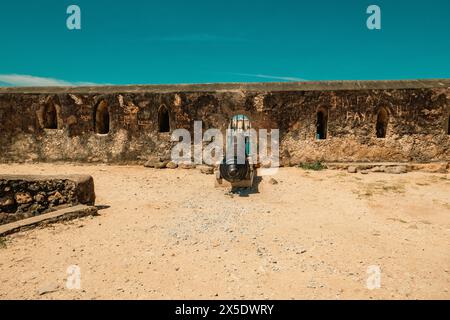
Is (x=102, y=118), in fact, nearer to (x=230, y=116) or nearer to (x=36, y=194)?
(x=230, y=116)

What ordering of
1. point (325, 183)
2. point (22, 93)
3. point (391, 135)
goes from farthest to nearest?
point (22, 93), point (391, 135), point (325, 183)

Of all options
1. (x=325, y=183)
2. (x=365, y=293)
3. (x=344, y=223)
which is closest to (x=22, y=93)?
(x=325, y=183)

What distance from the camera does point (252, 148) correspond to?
12516mm

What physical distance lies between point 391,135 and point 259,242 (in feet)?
30.9

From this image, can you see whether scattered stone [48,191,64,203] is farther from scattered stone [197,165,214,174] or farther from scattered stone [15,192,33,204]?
scattered stone [197,165,214,174]

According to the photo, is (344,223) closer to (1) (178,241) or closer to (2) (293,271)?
(2) (293,271)

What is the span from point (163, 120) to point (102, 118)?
9.39 ft

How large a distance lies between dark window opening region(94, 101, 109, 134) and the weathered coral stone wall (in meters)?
0.04

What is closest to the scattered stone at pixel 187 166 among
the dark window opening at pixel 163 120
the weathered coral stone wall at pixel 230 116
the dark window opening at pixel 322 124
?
the weathered coral stone wall at pixel 230 116

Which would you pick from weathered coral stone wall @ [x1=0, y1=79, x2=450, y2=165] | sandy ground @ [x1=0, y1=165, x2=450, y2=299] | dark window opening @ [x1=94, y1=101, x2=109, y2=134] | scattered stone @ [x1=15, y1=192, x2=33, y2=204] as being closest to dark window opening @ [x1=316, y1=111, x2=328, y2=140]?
weathered coral stone wall @ [x1=0, y1=79, x2=450, y2=165]

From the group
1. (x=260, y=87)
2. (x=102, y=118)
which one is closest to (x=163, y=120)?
(x=102, y=118)

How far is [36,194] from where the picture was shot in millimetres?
6559

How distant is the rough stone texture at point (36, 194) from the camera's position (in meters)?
6.37

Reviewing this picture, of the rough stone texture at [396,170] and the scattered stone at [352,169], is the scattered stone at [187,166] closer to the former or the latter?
the scattered stone at [352,169]
